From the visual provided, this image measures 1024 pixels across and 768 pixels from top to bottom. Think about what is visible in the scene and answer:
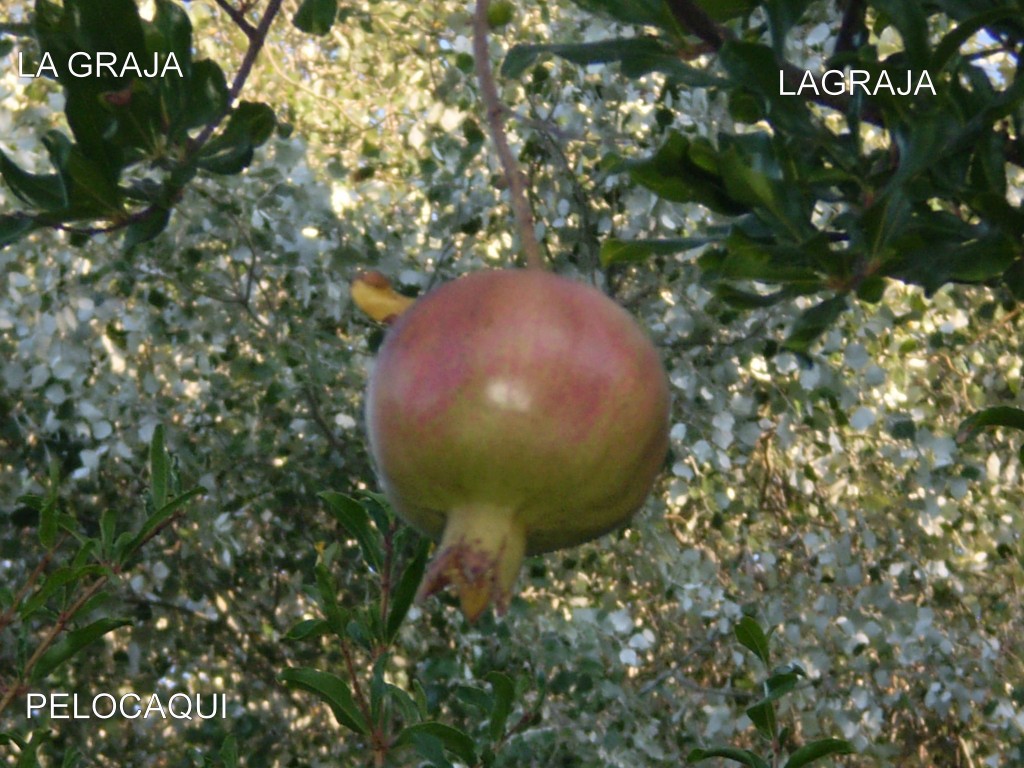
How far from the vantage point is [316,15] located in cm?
102

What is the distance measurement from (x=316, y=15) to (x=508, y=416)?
0.60 m

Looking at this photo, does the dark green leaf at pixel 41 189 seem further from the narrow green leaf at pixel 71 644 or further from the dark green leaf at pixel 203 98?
the narrow green leaf at pixel 71 644

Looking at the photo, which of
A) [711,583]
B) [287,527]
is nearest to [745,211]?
[711,583]

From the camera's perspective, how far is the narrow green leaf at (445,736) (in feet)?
3.22

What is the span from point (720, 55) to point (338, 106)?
9.20 ft

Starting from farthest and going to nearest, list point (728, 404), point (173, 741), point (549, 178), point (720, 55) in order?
point (173, 741) < point (549, 178) < point (728, 404) < point (720, 55)

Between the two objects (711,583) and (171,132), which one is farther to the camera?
(711,583)

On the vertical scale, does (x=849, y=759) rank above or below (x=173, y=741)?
below

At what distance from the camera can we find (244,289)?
8.82 ft

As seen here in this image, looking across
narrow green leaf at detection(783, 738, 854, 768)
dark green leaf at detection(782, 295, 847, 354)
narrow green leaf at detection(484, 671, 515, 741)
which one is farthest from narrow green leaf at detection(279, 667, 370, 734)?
dark green leaf at detection(782, 295, 847, 354)

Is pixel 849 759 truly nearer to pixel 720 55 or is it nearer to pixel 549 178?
pixel 549 178

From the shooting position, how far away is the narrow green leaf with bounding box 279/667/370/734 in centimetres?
102

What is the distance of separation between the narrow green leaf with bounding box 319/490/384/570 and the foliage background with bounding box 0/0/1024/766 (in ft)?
3.47

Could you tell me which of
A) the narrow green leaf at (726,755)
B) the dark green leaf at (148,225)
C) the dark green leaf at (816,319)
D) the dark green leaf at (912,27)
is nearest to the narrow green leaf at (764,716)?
the narrow green leaf at (726,755)
